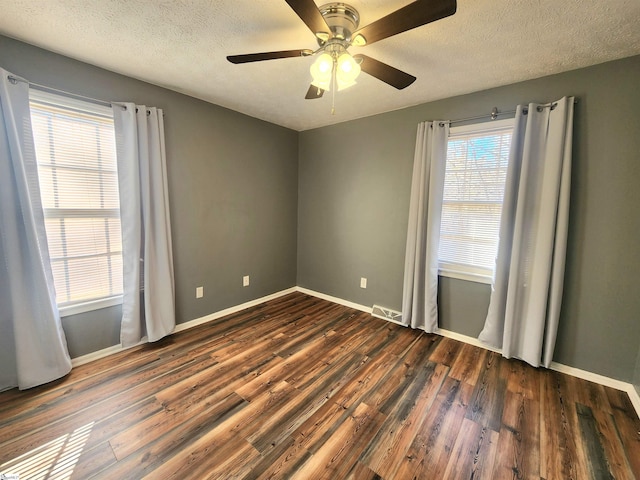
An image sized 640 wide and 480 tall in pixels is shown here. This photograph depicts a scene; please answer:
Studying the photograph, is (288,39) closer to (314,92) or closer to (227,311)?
(314,92)

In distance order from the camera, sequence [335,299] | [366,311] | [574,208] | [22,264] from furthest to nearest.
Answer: [335,299], [366,311], [574,208], [22,264]

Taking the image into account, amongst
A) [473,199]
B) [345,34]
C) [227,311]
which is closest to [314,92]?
[345,34]

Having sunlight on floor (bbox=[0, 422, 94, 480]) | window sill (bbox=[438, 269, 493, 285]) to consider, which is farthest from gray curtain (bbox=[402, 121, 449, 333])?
sunlight on floor (bbox=[0, 422, 94, 480])

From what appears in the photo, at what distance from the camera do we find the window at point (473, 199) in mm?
2393

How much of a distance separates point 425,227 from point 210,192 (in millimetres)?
2368

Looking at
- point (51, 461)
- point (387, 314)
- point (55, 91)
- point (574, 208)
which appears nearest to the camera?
point (51, 461)

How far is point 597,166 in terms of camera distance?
1.97 meters

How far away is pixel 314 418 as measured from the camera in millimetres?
1669

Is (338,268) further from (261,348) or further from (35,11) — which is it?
(35,11)

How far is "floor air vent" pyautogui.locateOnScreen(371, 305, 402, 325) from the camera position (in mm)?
3060

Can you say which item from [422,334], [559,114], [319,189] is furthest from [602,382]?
[319,189]

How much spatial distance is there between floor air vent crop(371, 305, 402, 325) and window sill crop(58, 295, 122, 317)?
2672mm

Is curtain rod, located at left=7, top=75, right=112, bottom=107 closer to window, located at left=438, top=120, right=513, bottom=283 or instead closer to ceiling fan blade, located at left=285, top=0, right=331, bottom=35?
ceiling fan blade, located at left=285, top=0, right=331, bottom=35

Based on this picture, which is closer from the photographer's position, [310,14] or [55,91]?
[310,14]
